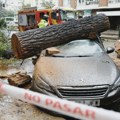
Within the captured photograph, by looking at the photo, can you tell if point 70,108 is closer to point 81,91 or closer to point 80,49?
point 81,91

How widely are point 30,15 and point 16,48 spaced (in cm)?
1310

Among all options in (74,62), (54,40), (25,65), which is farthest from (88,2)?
(74,62)

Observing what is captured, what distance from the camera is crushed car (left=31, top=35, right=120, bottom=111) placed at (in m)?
4.94

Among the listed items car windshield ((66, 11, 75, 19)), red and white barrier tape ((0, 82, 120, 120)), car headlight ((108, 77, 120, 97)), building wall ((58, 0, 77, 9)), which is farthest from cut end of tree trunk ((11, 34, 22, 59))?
building wall ((58, 0, 77, 9))

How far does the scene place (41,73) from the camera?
219 inches

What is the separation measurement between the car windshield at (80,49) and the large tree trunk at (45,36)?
1.34 meters

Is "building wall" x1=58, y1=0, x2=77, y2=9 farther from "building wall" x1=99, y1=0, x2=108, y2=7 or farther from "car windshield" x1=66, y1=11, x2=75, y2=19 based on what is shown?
"car windshield" x1=66, y1=11, x2=75, y2=19

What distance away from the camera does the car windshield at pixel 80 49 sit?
6527mm

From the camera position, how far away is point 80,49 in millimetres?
6738

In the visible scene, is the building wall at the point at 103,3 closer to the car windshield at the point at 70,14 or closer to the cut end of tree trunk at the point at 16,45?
the car windshield at the point at 70,14

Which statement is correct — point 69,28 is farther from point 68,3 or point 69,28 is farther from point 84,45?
point 68,3

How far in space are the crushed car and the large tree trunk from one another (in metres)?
1.51

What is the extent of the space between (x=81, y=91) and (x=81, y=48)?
1.99 metres

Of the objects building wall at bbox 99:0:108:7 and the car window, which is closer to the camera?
the car window
